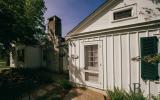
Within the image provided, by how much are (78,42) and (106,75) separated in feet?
9.90

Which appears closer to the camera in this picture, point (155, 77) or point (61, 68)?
point (155, 77)

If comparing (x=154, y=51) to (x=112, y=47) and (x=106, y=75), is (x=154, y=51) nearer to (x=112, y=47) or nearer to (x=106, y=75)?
(x=112, y=47)

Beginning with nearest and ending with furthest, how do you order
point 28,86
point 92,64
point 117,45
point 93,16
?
point 117,45
point 93,16
point 92,64
point 28,86

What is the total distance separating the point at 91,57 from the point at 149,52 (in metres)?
3.84

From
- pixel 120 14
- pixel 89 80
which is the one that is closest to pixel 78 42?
pixel 89 80

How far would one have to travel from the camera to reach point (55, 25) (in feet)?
61.6

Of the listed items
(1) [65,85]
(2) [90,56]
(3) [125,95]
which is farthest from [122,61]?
(1) [65,85]

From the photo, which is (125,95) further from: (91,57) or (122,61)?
(91,57)

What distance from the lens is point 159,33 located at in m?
7.94

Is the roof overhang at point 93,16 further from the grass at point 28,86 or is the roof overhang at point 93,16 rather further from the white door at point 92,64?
the grass at point 28,86

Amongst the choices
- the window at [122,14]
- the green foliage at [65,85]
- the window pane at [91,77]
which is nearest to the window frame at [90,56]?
the window pane at [91,77]

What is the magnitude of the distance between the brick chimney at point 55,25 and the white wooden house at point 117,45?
6.63 meters

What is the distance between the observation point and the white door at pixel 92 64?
1038cm

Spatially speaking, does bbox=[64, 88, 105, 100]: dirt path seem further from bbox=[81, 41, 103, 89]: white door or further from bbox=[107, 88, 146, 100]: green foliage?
bbox=[107, 88, 146, 100]: green foliage
